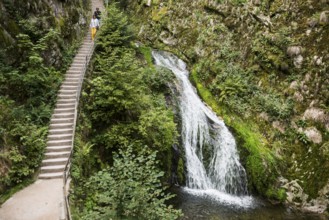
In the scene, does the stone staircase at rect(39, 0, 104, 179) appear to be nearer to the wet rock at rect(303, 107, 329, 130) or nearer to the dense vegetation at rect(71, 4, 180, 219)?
the dense vegetation at rect(71, 4, 180, 219)

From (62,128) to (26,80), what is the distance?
2.54 meters

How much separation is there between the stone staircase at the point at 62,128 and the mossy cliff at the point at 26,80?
1.05 ft

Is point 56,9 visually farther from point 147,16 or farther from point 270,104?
point 270,104

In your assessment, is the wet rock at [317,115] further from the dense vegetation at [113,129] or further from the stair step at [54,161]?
the stair step at [54,161]

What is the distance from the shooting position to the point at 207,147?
16297mm

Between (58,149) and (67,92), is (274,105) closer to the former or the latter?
(67,92)

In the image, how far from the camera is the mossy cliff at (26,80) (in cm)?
1022

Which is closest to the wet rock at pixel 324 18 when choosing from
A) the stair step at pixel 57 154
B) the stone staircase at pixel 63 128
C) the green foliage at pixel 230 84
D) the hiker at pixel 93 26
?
the green foliage at pixel 230 84

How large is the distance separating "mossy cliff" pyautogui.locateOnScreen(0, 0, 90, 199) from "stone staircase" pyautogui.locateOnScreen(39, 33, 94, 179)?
32 centimetres

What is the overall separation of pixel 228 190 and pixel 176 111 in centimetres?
539

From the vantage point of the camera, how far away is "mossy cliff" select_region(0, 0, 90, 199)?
10219mm

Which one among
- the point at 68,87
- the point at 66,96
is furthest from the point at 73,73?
the point at 66,96

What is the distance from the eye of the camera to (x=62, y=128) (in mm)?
12453

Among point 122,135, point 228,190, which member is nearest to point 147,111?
point 122,135
